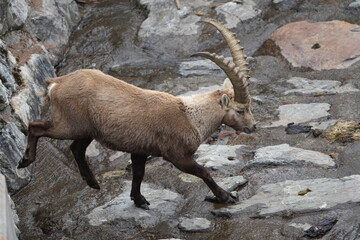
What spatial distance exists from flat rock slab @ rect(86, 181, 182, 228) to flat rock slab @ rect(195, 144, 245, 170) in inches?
29.4

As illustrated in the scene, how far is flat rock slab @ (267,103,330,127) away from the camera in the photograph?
9195 millimetres

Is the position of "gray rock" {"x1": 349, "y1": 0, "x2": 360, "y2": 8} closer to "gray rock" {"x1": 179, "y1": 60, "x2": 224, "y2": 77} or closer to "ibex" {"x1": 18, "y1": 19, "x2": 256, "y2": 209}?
"gray rock" {"x1": 179, "y1": 60, "x2": 224, "y2": 77}

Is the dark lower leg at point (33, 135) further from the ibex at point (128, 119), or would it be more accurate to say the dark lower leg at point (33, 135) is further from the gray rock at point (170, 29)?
the gray rock at point (170, 29)

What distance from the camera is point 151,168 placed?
8.41 m

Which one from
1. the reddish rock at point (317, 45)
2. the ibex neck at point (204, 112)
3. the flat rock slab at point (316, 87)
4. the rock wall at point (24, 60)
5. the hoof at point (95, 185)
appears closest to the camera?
the ibex neck at point (204, 112)

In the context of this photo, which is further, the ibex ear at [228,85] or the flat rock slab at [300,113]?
the flat rock slab at [300,113]

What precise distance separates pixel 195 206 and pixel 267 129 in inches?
91.2

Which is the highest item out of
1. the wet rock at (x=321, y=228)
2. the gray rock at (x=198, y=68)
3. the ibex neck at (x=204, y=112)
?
the ibex neck at (x=204, y=112)

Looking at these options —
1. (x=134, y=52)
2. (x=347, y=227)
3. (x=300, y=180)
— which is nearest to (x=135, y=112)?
(x=300, y=180)

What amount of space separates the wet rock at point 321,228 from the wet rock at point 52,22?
7.14 meters

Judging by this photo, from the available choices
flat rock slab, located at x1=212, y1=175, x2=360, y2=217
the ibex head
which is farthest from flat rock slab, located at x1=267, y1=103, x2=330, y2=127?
flat rock slab, located at x1=212, y1=175, x2=360, y2=217

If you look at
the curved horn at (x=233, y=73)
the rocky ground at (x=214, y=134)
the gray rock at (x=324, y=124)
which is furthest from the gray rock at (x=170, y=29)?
the curved horn at (x=233, y=73)

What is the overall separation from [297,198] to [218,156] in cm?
166

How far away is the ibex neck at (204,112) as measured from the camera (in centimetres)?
724
